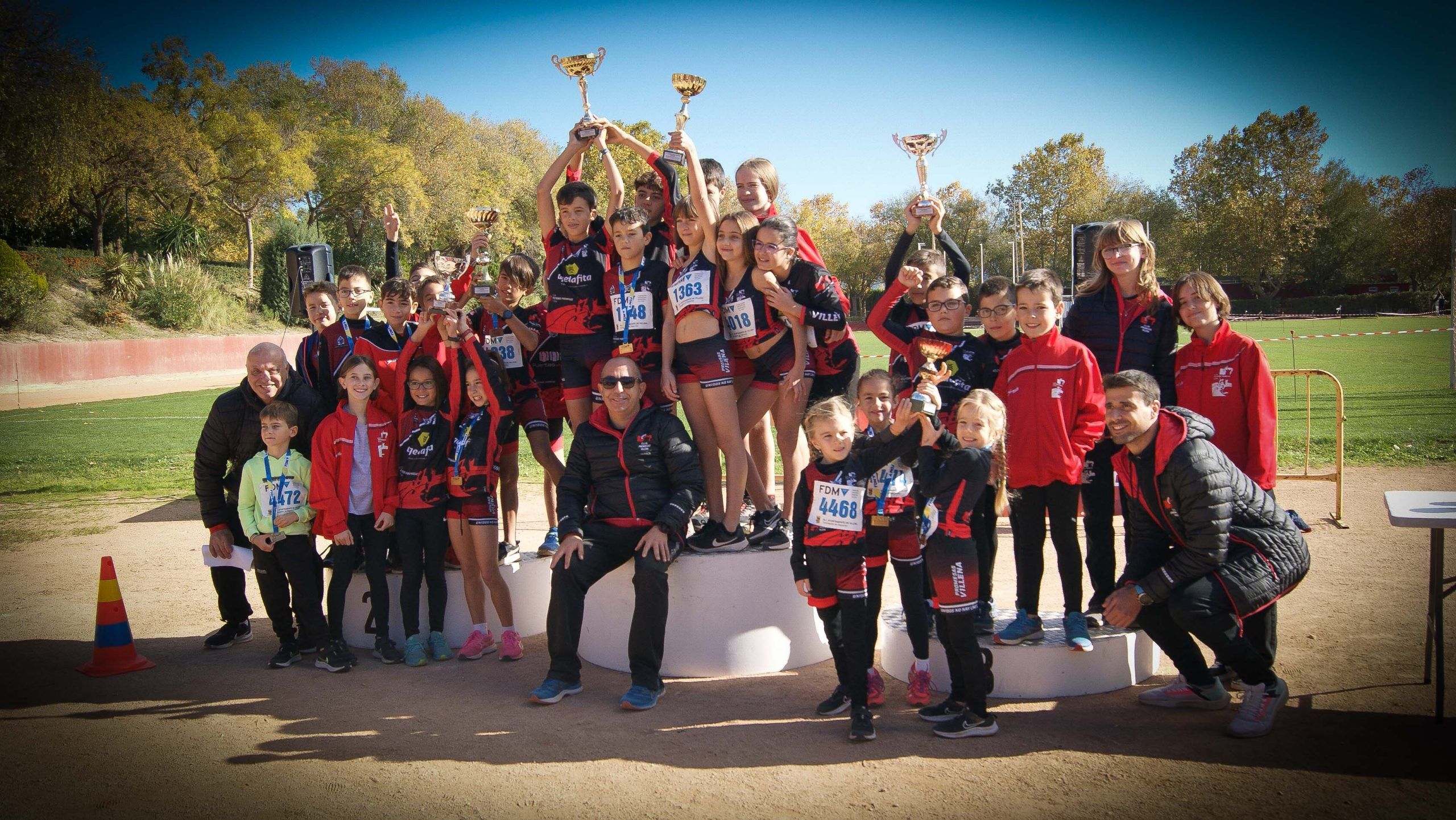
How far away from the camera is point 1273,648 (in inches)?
159

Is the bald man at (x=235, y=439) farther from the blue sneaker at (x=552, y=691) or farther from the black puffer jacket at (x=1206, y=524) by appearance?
the black puffer jacket at (x=1206, y=524)

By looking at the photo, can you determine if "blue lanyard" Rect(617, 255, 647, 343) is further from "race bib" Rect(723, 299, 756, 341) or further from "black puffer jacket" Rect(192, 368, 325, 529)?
"black puffer jacket" Rect(192, 368, 325, 529)

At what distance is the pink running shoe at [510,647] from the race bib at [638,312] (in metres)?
1.85

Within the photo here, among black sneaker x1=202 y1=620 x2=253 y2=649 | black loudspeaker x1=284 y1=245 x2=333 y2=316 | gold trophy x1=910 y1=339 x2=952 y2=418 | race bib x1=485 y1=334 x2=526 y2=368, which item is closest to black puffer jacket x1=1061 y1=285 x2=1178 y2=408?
gold trophy x1=910 y1=339 x2=952 y2=418

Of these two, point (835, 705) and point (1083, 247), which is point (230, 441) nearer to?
point (835, 705)

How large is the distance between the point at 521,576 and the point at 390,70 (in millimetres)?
59051

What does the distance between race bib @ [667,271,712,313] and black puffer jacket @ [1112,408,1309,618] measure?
2.26m

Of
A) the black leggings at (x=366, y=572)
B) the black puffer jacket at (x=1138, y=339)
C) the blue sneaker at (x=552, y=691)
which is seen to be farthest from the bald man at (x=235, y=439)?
the black puffer jacket at (x=1138, y=339)

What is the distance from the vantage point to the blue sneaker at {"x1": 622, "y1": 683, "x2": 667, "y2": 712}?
4336 mm

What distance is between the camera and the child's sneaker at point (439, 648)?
5273 mm

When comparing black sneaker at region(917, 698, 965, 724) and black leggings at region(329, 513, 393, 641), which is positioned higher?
black leggings at region(329, 513, 393, 641)

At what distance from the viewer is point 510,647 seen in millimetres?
5199

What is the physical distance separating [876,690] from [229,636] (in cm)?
400

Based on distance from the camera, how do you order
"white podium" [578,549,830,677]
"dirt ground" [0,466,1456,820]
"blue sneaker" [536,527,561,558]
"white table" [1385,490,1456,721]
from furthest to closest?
"blue sneaker" [536,527,561,558]
"white podium" [578,549,830,677]
"white table" [1385,490,1456,721]
"dirt ground" [0,466,1456,820]
